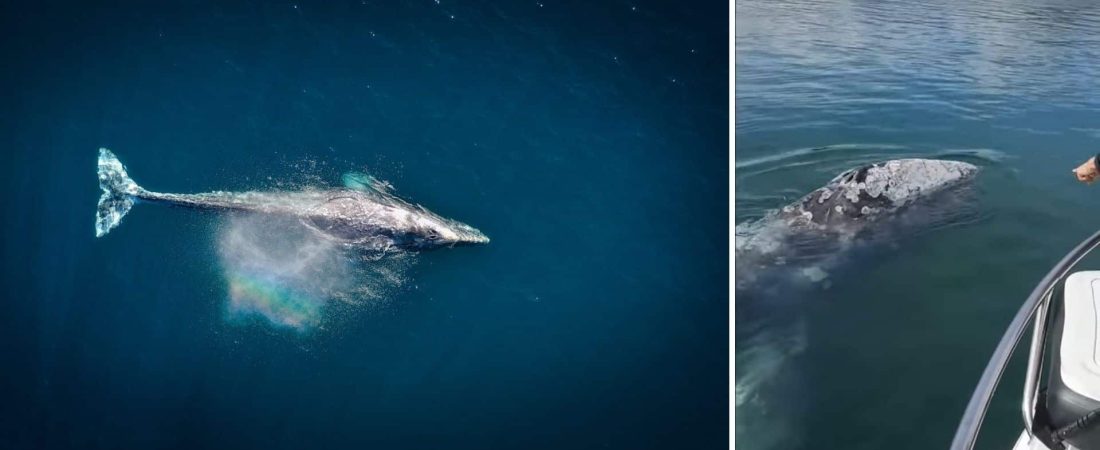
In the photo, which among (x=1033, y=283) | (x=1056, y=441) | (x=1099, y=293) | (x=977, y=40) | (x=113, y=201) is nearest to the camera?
(x=1056, y=441)

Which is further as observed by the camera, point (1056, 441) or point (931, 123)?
point (931, 123)

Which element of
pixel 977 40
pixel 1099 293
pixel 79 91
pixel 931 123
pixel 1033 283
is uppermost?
pixel 79 91

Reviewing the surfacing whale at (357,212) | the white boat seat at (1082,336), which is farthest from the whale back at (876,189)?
the surfacing whale at (357,212)

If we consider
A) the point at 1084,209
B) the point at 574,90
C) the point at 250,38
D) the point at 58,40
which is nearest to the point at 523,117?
the point at 574,90

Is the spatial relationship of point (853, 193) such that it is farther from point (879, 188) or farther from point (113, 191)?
point (113, 191)

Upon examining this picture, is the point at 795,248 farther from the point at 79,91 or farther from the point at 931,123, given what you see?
the point at 79,91

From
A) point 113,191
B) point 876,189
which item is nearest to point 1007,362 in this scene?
point 876,189

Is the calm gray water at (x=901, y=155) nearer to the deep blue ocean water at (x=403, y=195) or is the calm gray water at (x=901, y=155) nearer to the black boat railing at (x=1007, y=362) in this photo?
the deep blue ocean water at (x=403, y=195)
